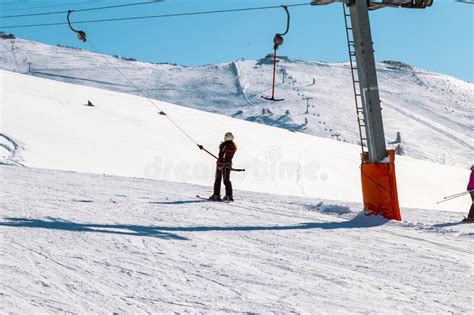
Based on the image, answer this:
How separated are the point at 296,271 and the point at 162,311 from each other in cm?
191

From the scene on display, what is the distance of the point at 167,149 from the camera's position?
23.8 metres

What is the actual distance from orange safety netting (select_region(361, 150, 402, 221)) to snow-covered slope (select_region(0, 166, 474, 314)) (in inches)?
15.0

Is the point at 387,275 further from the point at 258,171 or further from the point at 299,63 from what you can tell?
the point at 299,63

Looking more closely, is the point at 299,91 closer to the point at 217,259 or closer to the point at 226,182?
the point at 226,182

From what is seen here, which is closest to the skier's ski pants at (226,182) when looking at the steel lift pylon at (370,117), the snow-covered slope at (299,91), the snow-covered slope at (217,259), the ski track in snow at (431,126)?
the snow-covered slope at (217,259)

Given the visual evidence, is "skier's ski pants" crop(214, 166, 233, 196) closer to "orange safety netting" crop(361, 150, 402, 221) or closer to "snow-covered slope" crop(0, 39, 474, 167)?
"orange safety netting" crop(361, 150, 402, 221)

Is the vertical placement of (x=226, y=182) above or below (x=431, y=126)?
below

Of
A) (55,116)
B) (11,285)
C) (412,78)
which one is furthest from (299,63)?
(11,285)

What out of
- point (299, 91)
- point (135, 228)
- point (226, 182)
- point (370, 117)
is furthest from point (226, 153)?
point (299, 91)

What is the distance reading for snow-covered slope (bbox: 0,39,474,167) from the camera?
210 feet

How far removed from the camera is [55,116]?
24.7 m

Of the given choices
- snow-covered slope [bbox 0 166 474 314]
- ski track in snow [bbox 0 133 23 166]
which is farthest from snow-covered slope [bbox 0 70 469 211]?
snow-covered slope [bbox 0 166 474 314]

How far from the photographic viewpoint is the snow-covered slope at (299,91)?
Result: 6412cm

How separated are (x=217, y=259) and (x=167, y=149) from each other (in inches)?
688
